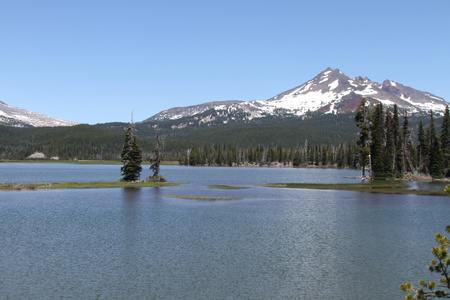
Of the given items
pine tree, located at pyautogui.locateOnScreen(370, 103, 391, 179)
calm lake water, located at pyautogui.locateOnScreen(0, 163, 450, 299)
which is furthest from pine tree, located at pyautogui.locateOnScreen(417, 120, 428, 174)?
calm lake water, located at pyautogui.locateOnScreen(0, 163, 450, 299)

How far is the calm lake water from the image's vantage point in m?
24.1

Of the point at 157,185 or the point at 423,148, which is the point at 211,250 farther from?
the point at 423,148

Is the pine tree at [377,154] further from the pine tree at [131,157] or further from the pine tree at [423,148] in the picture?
the pine tree at [131,157]

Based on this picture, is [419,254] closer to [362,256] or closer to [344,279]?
[362,256]

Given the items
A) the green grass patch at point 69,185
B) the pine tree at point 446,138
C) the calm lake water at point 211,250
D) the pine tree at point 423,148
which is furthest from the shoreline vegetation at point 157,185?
the pine tree at point 423,148

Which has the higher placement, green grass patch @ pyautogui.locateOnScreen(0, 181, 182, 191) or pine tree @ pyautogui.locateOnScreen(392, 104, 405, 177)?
pine tree @ pyautogui.locateOnScreen(392, 104, 405, 177)

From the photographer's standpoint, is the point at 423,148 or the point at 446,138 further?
the point at 423,148

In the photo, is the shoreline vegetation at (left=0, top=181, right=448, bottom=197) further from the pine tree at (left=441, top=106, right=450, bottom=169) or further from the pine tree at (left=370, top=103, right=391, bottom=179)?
the pine tree at (left=441, top=106, right=450, bottom=169)

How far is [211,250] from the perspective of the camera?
108 feet

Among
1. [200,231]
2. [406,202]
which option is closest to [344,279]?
[200,231]

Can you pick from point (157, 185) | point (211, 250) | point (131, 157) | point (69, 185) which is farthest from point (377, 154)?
point (211, 250)

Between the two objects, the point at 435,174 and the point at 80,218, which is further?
the point at 435,174

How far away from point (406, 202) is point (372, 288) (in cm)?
4732

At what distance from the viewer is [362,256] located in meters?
31.7
